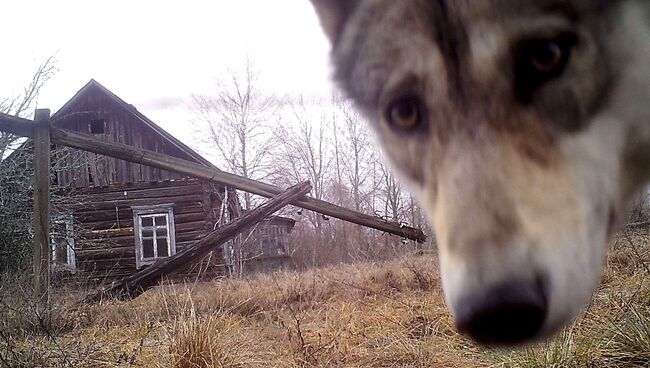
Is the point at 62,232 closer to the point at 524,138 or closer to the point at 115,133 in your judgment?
the point at 115,133

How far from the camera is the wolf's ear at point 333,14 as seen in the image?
1900 millimetres

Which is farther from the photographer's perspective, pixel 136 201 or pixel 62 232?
pixel 136 201

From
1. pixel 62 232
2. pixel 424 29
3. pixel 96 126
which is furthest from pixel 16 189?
pixel 424 29

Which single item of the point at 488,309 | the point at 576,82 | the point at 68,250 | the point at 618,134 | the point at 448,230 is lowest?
the point at 68,250

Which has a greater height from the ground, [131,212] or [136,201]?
[136,201]

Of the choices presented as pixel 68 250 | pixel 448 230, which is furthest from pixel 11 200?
pixel 448 230

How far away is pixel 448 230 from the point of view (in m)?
1.14

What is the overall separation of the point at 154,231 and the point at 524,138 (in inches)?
750

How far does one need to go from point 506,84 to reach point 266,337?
3976 mm

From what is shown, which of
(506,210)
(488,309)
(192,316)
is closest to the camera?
(488,309)

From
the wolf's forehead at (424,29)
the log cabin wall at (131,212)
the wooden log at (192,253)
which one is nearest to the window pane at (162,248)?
the log cabin wall at (131,212)

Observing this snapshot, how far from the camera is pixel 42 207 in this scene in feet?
19.7

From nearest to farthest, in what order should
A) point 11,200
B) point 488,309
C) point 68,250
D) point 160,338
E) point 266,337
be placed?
1. point 488,309
2. point 160,338
3. point 266,337
4. point 11,200
5. point 68,250

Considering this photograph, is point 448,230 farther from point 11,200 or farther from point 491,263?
point 11,200
